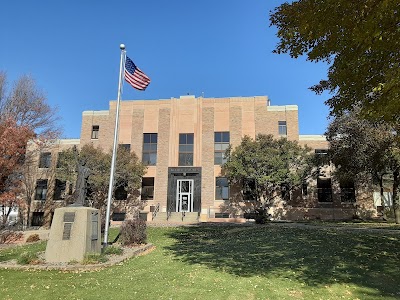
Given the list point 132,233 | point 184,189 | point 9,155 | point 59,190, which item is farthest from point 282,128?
point 9,155

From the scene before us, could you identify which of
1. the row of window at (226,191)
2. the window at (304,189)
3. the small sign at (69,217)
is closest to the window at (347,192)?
the row of window at (226,191)

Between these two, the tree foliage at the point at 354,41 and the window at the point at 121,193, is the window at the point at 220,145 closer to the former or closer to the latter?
the window at the point at 121,193

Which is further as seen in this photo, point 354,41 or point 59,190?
point 59,190

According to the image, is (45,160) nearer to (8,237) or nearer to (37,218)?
(37,218)

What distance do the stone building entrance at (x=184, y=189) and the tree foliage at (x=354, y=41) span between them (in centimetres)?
2976

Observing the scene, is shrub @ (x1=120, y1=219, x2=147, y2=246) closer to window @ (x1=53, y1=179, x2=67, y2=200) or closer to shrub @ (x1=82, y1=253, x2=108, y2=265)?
shrub @ (x1=82, y1=253, x2=108, y2=265)

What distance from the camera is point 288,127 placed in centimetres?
3819

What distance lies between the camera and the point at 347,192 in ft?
120

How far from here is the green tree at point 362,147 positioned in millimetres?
24203

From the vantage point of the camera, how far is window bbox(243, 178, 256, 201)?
35156 mm

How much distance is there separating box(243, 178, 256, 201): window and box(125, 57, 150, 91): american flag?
20026mm

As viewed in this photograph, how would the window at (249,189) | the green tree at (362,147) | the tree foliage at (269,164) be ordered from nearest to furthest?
the green tree at (362,147) → the tree foliage at (269,164) → the window at (249,189)

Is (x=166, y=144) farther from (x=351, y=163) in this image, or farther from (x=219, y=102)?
(x=351, y=163)

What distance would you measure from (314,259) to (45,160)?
1520 inches
